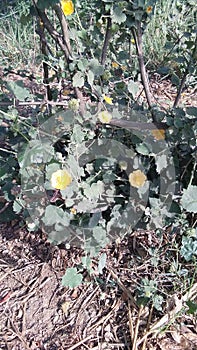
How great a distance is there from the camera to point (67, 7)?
47.3 inches

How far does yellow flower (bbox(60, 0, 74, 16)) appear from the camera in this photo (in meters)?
1.19

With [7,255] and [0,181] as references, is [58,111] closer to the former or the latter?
[0,181]

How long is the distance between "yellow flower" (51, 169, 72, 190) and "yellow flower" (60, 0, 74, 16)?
18.2 inches

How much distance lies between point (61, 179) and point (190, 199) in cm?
38

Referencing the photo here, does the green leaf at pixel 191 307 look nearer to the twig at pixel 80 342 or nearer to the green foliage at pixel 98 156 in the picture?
the green foliage at pixel 98 156

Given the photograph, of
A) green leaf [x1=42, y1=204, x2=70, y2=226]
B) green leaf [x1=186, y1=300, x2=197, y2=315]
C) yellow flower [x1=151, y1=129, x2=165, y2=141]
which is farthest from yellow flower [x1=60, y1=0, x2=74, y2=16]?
green leaf [x1=186, y1=300, x2=197, y2=315]

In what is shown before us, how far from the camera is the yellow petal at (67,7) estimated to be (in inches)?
46.9

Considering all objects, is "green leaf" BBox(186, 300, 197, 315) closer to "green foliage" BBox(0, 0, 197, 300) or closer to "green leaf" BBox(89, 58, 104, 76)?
"green foliage" BBox(0, 0, 197, 300)

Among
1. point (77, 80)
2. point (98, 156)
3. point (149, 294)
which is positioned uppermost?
point (77, 80)

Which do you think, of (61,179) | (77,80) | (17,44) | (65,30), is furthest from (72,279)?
(17,44)

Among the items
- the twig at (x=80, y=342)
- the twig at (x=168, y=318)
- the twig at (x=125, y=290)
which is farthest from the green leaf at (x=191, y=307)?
the twig at (x=80, y=342)

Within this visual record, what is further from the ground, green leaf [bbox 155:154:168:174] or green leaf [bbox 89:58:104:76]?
green leaf [bbox 89:58:104:76]

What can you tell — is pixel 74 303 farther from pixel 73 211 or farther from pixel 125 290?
pixel 73 211

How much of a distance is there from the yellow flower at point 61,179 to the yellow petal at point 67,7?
1.51 ft
